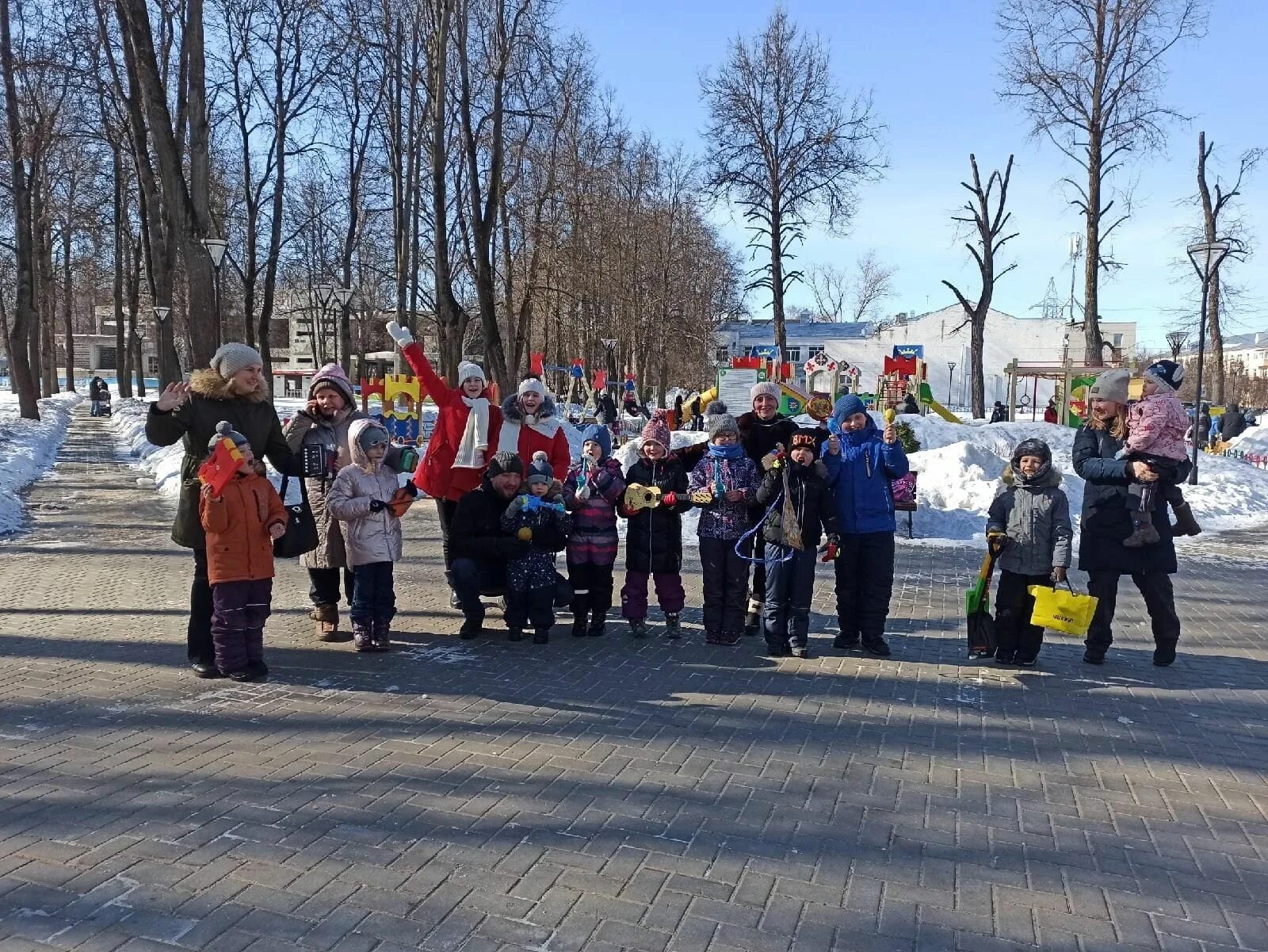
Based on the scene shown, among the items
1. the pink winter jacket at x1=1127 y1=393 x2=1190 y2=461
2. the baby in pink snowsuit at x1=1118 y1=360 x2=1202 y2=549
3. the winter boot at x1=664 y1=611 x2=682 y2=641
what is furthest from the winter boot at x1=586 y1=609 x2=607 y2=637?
the pink winter jacket at x1=1127 y1=393 x2=1190 y2=461

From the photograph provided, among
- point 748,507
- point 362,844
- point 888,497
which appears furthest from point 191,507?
point 888,497

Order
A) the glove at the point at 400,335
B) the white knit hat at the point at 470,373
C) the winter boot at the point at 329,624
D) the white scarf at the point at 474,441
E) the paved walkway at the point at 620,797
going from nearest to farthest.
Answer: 1. the paved walkway at the point at 620,797
2. the winter boot at the point at 329,624
3. the glove at the point at 400,335
4. the white scarf at the point at 474,441
5. the white knit hat at the point at 470,373

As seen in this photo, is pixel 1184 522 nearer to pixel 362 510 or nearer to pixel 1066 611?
pixel 1066 611

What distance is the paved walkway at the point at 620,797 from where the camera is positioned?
122 inches

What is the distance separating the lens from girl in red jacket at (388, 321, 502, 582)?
7.34 metres

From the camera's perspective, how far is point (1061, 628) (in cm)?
601

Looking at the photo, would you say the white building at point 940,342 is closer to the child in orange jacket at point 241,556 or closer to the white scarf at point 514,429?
the white scarf at point 514,429

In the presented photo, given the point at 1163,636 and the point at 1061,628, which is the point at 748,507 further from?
the point at 1163,636

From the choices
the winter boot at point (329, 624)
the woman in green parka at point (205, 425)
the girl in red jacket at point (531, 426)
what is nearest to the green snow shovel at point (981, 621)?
Answer: the girl in red jacket at point (531, 426)

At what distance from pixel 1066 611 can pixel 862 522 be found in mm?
1371

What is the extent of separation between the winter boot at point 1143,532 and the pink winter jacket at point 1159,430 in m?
0.41

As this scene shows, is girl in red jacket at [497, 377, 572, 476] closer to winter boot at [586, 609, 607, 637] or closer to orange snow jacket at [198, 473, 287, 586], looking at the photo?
winter boot at [586, 609, 607, 637]

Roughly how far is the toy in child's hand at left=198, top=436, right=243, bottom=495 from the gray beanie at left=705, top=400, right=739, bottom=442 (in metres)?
3.11

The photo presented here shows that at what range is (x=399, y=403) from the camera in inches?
993
